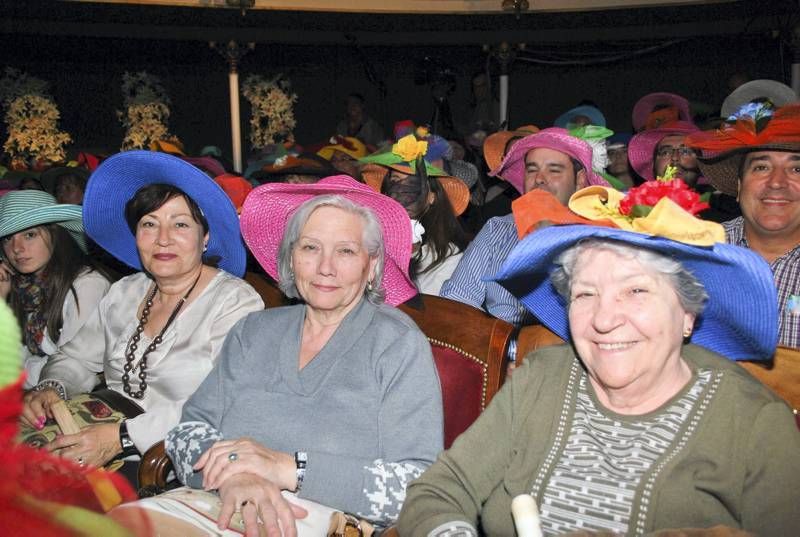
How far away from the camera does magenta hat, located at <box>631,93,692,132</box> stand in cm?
552

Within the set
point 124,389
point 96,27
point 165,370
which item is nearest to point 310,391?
point 165,370

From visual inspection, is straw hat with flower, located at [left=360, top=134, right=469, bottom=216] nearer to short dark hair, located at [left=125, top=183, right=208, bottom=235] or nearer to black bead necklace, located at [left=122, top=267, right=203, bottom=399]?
short dark hair, located at [left=125, top=183, right=208, bottom=235]

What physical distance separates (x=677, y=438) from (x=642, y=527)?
0.20m

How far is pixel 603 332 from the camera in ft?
5.59

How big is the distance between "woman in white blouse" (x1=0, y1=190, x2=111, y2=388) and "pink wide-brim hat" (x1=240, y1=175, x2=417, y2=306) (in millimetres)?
983

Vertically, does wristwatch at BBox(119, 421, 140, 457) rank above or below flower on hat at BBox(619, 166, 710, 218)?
below

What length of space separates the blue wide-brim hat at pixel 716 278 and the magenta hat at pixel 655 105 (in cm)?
388

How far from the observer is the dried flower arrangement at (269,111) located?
8.99 metres

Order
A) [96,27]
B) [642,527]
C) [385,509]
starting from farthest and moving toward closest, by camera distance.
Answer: [96,27] → [385,509] → [642,527]

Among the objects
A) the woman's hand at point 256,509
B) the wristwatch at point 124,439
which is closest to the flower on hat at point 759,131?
the woman's hand at point 256,509

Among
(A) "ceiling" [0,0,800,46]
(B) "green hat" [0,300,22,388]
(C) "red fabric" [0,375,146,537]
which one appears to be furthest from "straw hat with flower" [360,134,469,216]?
(A) "ceiling" [0,0,800,46]

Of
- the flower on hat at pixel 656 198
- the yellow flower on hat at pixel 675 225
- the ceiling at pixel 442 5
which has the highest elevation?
the ceiling at pixel 442 5

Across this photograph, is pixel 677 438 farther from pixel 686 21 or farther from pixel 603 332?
pixel 686 21

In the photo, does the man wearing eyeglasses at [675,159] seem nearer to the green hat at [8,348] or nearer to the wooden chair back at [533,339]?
the wooden chair back at [533,339]
